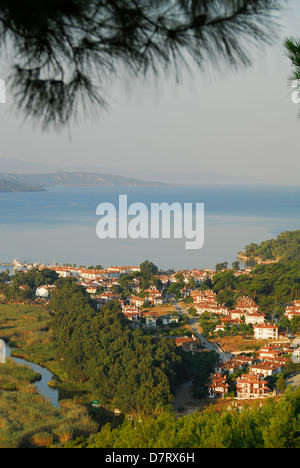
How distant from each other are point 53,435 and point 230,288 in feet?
33.9

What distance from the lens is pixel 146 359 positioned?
7.34m

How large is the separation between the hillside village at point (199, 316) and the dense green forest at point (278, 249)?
15.7ft

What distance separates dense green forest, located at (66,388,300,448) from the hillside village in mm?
2919

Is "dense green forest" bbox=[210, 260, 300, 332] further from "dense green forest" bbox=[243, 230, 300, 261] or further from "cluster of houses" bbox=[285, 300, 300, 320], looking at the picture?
"dense green forest" bbox=[243, 230, 300, 261]

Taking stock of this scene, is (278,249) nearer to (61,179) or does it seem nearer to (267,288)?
(267,288)

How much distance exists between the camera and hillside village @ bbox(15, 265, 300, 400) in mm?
7926

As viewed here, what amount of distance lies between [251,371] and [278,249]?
14.2 m

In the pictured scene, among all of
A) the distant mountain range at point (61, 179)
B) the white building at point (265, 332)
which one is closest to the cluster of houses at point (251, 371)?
the white building at point (265, 332)

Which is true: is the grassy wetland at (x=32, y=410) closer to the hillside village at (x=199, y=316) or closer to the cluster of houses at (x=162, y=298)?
the hillside village at (x=199, y=316)

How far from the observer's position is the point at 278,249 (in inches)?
862

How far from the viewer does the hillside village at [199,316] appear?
7.93 m

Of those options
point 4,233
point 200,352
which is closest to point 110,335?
point 200,352

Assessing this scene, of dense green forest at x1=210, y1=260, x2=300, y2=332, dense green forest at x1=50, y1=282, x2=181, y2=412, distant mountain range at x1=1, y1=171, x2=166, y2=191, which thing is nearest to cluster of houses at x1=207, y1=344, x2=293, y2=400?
dense green forest at x1=50, y1=282, x2=181, y2=412

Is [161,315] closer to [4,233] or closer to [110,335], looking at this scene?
[110,335]
